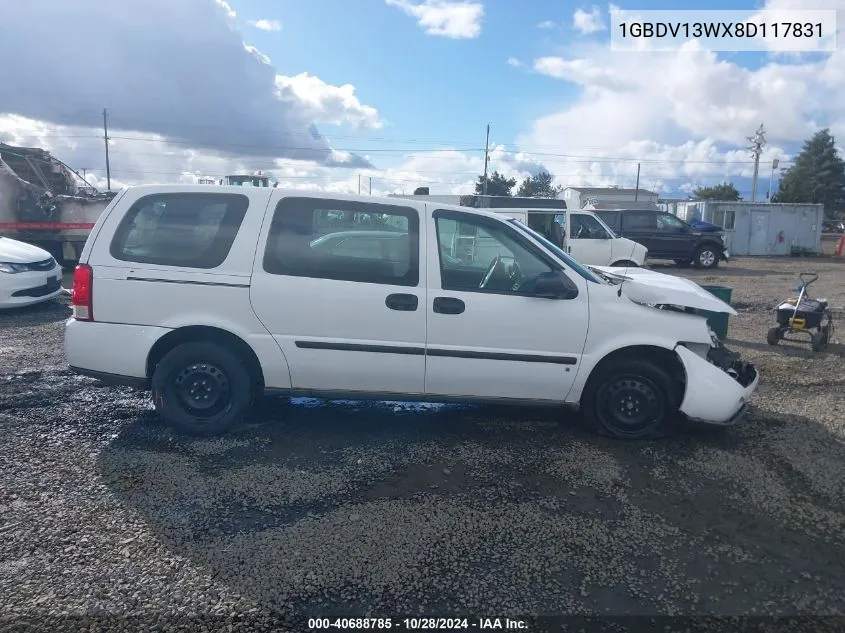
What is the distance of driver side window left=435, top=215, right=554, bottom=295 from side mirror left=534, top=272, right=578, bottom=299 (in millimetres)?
80

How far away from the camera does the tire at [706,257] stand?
A: 65.8ft

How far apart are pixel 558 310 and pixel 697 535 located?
66.7 inches

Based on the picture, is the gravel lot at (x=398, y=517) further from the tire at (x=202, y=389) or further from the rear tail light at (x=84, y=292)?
the rear tail light at (x=84, y=292)

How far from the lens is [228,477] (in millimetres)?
3891

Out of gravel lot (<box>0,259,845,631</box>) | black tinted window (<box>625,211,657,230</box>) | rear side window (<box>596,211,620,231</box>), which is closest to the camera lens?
gravel lot (<box>0,259,845,631</box>)

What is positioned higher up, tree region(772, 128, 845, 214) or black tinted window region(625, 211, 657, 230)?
tree region(772, 128, 845, 214)

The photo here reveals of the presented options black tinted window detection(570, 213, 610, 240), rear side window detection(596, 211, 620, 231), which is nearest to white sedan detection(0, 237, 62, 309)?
black tinted window detection(570, 213, 610, 240)

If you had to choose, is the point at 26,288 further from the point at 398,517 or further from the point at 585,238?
the point at 585,238

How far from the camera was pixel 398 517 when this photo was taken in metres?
3.43

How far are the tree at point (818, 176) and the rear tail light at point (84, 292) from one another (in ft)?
230

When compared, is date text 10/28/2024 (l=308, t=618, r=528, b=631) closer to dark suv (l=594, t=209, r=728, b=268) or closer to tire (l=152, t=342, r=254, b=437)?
tire (l=152, t=342, r=254, b=437)

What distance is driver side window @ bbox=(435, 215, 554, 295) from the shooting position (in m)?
4.45

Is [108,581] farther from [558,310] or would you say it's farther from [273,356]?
[558,310]

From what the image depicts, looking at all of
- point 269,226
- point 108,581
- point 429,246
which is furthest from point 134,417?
point 429,246
